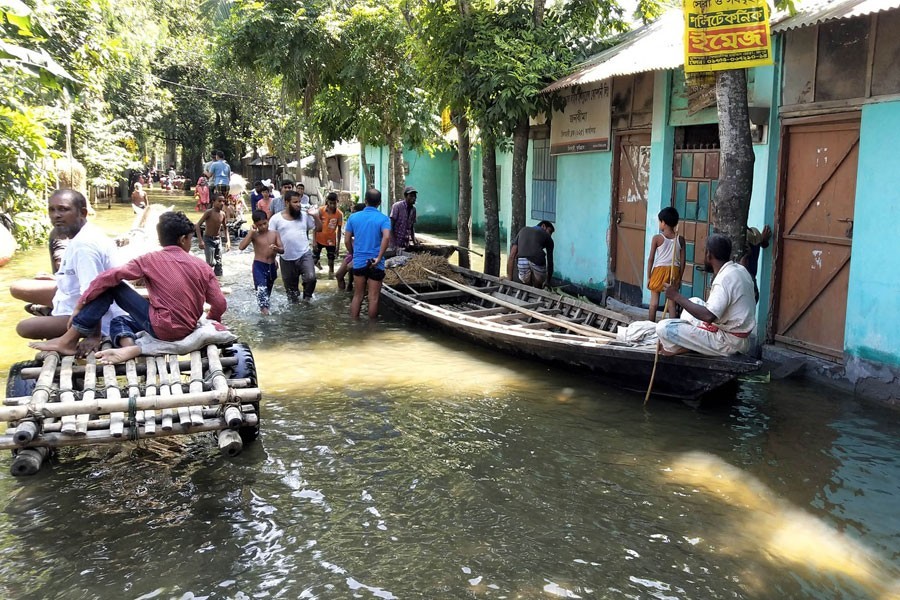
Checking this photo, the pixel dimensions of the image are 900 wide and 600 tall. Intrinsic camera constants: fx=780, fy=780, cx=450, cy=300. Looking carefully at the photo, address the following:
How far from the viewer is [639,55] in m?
9.96

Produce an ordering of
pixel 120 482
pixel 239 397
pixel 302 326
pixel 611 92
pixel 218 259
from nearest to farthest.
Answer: pixel 239 397 → pixel 120 482 → pixel 302 326 → pixel 611 92 → pixel 218 259

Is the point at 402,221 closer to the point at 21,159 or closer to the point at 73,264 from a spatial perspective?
the point at 73,264

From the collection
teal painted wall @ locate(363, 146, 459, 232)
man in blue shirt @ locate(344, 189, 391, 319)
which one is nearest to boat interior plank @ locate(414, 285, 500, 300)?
man in blue shirt @ locate(344, 189, 391, 319)

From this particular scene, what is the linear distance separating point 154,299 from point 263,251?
19.8ft

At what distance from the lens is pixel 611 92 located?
1193 cm

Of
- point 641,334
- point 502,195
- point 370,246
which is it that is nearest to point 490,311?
point 370,246

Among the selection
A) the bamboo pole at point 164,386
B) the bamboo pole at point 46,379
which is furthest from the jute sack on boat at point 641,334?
the bamboo pole at point 46,379

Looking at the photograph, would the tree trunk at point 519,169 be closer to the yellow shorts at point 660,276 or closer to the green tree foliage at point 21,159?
the yellow shorts at point 660,276

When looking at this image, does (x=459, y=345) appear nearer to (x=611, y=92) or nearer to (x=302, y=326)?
(x=302, y=326)

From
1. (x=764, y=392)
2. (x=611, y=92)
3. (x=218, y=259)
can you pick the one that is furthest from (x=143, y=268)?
(x=218, y=259)

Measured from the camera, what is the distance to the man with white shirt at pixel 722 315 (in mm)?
6797

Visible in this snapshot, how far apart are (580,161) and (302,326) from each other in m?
5.53

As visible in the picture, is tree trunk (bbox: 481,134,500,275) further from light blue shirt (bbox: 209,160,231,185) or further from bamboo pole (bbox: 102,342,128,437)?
light blue shirt (bbox: 209,160,231,185)

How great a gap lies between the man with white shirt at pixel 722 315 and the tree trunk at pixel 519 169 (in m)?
6.26
